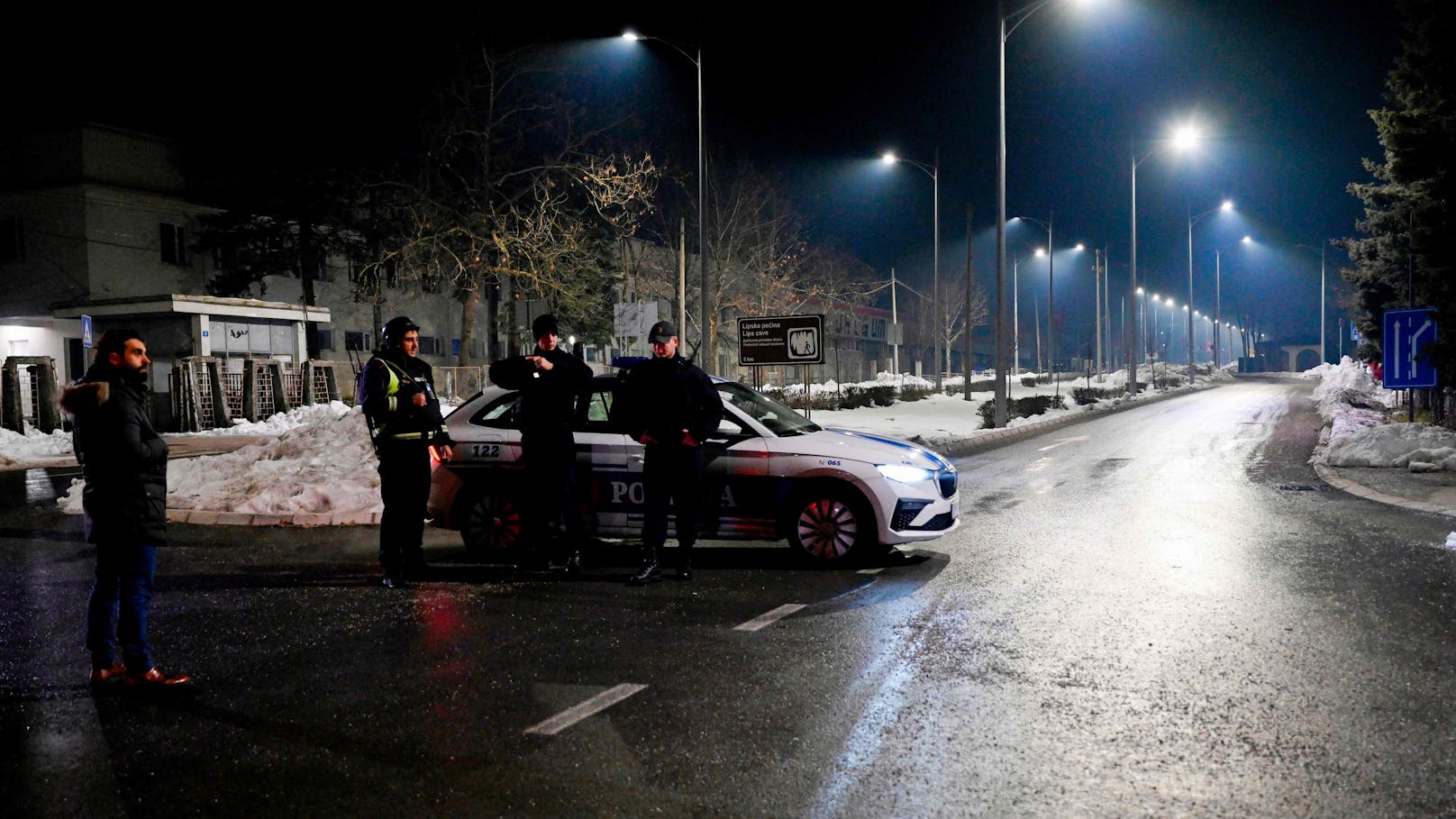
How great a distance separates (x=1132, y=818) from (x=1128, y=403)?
1703 inches

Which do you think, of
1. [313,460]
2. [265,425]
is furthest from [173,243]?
[313,460]

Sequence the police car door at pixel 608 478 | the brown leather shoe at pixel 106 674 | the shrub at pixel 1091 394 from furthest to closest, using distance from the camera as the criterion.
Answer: the shrub at pixel 1091 394 < the police car door at pixel 608 478 < the brown leather shoe at pixel 106 674

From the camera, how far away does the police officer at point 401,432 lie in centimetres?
773

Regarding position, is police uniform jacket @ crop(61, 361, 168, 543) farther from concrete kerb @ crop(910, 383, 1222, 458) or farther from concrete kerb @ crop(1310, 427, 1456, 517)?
concrete kerb @ crop(910, 383, 1222, 458)

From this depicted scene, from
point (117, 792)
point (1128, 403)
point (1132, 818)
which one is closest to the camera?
point (1132, 818)

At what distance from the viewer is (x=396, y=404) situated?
25.3ft

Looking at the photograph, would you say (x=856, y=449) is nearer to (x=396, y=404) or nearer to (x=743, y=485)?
(x=743, y=485)

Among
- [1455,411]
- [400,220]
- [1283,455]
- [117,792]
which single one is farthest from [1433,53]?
[400,220]

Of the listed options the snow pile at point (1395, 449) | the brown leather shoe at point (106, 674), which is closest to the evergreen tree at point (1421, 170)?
the snow pile at point (1395, 449)

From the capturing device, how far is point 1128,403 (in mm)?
44219

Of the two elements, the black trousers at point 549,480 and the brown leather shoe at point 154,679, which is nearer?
the brown leather shoe at point 154,679

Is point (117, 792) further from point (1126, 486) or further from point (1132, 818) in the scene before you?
point (1126, 486)

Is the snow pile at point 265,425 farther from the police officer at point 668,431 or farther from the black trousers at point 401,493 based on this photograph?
the police officer at point 668,431

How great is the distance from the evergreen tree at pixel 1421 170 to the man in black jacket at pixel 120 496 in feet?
58.4
